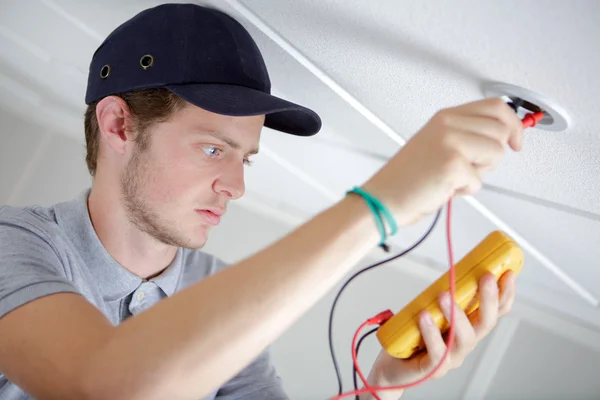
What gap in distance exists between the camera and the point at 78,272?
1.17m

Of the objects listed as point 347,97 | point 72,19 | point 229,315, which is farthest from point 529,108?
point 72,19

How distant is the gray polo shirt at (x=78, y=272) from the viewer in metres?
0.86

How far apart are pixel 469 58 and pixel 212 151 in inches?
21.7

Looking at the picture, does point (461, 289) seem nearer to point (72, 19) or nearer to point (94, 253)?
point (94, 253)

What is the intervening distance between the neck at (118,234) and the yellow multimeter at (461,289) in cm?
59

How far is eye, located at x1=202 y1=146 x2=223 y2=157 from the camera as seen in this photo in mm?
1146

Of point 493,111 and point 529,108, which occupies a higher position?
point 529,108

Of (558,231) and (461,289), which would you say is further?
(558,231)

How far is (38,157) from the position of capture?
3.44 metres

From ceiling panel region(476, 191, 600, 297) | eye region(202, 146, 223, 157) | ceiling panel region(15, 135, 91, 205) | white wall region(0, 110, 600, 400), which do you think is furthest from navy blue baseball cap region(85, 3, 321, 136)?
ceiling panel region(15, 135, 91, 205)

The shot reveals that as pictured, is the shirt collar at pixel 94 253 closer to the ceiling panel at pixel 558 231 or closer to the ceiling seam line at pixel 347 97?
the ceiling seam line at pixel 347 97

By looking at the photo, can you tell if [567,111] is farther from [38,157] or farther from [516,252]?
[38,157]

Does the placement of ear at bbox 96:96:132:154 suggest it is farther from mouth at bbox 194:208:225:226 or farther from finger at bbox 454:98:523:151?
finger at bbox 454:98:523:151

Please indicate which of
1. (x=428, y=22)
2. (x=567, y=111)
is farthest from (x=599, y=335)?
(x=428, y=22)
